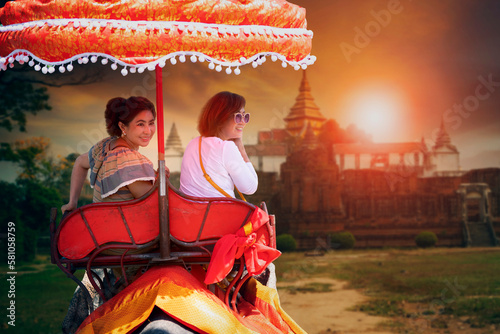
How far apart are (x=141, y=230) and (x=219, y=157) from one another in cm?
52

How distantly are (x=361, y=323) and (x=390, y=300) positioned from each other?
2.99 feet

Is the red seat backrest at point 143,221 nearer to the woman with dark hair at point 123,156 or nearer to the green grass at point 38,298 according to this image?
the woman with dark hair at point 123,156

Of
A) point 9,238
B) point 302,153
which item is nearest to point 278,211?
point 302,153

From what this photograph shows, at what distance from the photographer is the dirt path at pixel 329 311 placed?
31.5 ft

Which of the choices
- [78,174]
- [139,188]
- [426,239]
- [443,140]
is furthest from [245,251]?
[426,239]

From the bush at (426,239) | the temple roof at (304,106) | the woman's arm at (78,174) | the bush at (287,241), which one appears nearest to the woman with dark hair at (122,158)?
the woman's arm at (78,174)

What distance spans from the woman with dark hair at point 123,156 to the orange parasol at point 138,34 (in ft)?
0.72

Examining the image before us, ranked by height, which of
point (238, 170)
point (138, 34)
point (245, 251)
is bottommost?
point (245, 251)

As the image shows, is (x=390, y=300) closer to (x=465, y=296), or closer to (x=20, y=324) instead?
(x=465, y=296)

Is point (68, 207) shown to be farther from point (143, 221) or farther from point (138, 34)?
point (138, 34)

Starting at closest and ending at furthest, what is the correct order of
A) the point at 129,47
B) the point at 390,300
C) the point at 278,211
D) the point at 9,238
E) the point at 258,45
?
the point at 129,47 → the point at 258,45 → the point at 9,238 → the point at 390,300 → the point at 278,211

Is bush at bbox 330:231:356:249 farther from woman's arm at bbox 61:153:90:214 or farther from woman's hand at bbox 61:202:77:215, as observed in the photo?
woman's hand at bbox 61:202:77:215

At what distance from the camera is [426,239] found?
11773mm

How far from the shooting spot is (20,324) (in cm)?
855
